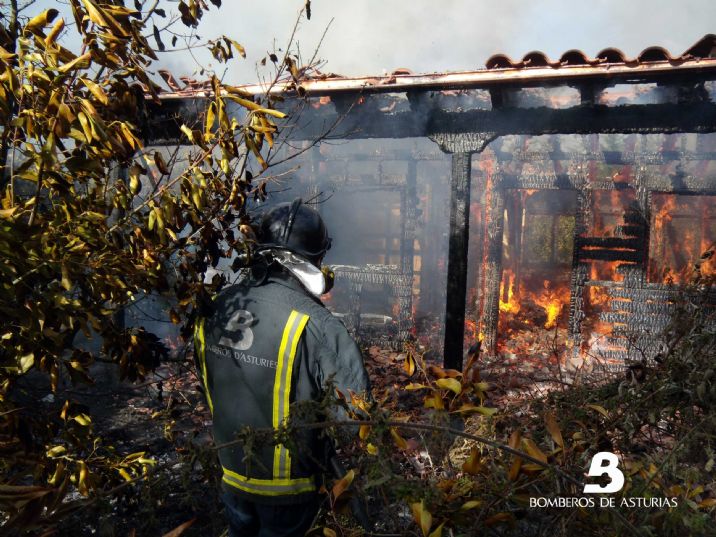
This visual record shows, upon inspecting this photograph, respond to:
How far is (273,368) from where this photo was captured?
232 cm

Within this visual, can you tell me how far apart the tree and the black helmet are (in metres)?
0.23

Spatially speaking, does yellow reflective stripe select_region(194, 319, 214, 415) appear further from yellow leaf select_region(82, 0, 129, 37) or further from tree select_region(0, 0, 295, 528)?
yellow leaf select_region(82, 0, 129, 37)

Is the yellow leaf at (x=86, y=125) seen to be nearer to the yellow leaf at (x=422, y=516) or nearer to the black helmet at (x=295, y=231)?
the black helmet at (x=295, y=231)

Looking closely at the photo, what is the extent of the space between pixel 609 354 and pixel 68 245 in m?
10.2

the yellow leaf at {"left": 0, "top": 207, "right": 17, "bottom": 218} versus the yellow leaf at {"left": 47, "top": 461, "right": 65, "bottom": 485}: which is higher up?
the yellow leaf at {"left": 0, "top": 207, "right": 17, "bottom": 218}

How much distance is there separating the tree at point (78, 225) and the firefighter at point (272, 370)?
0.80ft

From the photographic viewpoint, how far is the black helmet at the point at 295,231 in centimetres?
270

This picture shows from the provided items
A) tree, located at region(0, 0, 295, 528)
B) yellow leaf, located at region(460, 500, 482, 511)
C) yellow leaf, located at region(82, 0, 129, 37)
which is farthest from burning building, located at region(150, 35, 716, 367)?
yellow leaf, located at region(460, 500, 482, 511)

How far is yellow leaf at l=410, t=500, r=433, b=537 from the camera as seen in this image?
3.47ft

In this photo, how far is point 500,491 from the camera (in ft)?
4.04

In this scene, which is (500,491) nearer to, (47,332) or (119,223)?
(47,332)

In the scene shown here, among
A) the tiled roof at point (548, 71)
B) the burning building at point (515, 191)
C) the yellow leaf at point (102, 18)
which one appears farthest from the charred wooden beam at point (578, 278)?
the yellow leaf at point (102, 18)

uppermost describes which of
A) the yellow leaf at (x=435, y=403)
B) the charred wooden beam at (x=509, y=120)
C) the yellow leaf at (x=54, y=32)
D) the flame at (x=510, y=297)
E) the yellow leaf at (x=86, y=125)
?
the charred wooden beam at (x=509, y=120)

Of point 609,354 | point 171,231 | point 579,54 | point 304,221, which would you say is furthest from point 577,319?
point 171,231
